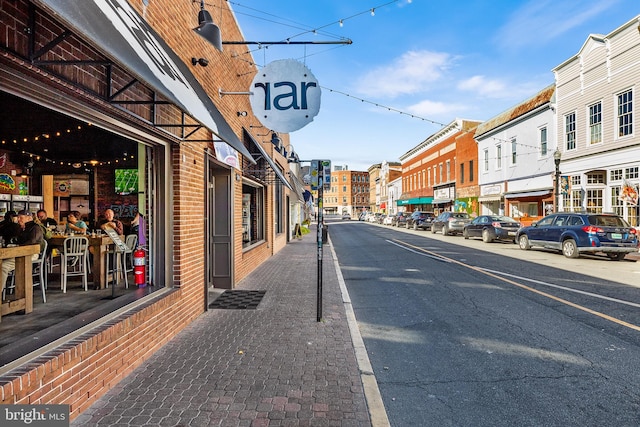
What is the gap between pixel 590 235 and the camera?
523 inches

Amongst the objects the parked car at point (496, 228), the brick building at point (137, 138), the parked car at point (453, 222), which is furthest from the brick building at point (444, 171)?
the brick building at point (137, 138)

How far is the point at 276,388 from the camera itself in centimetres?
379

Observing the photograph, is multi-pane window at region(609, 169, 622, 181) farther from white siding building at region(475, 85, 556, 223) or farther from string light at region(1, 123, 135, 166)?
string light at region(1, 123, 135, 166)

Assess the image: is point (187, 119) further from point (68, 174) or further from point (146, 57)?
point (68, 174)

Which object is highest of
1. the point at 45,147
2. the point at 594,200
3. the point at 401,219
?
the point at 45,147

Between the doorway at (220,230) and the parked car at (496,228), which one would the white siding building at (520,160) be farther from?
the doorway at (220,230)

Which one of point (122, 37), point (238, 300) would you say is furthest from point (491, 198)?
point (122, 37)

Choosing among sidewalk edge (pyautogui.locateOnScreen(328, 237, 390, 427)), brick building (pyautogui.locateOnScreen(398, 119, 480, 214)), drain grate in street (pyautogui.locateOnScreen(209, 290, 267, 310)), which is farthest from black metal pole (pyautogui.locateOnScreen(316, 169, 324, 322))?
brick building (pyautogui.locateOnScreen(398, 119, 480, 214))

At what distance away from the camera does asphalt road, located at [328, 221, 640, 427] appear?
3.52 m

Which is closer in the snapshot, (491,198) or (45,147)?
(45,147)

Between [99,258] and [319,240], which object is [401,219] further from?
[99,258]

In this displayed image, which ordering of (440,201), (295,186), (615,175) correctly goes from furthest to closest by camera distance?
(440,201), (295,186), (615,175)

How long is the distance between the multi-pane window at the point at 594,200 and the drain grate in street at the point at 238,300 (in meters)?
18.4

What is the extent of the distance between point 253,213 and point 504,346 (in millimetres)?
10068
